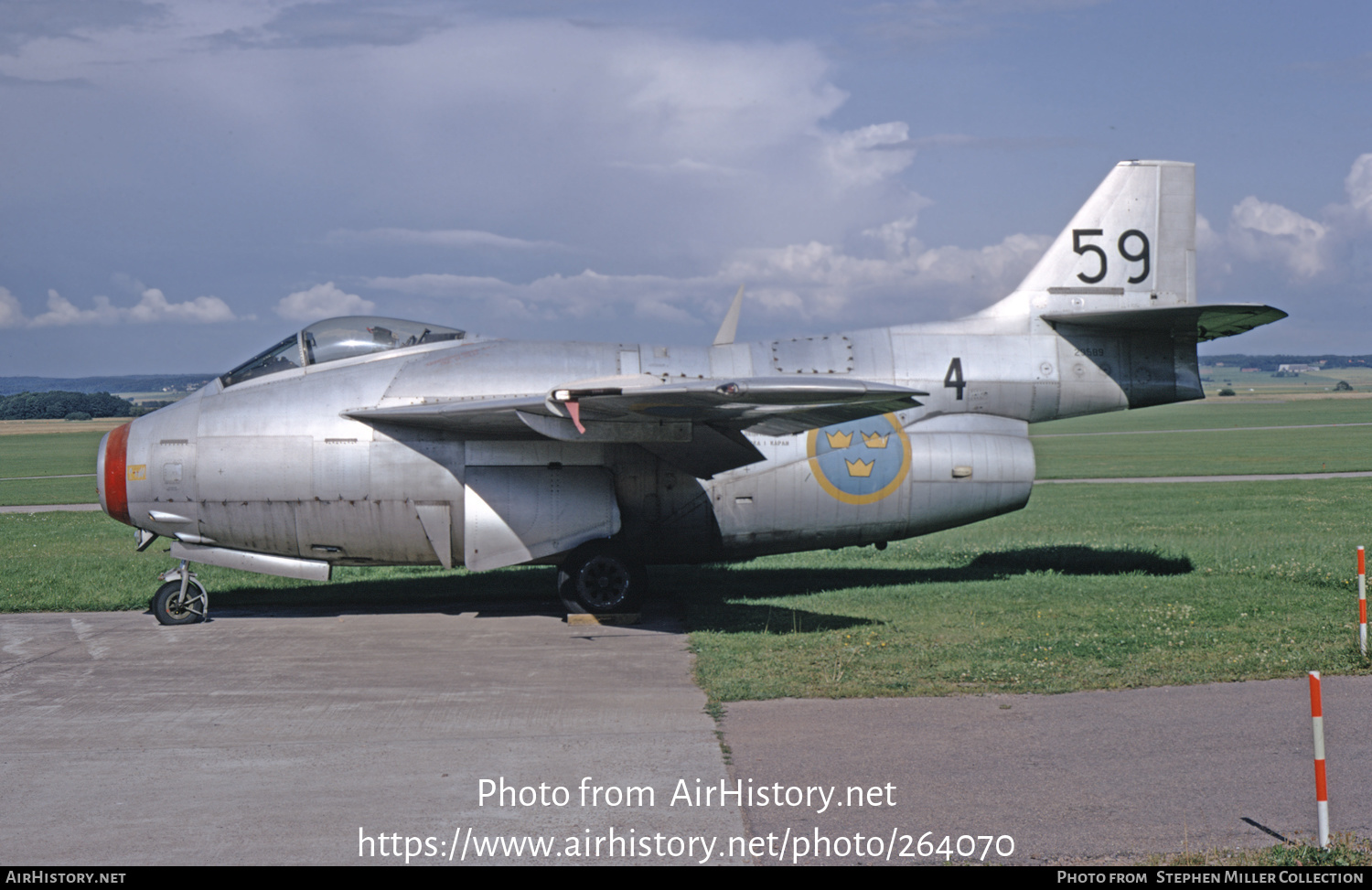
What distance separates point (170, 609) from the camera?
12.7m

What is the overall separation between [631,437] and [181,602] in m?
6.09

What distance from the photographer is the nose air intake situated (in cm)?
1238

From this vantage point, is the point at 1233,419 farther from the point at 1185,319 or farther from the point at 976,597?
the point at 976,597

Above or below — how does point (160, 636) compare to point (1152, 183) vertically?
below

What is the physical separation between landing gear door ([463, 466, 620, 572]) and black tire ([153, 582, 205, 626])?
146 inches

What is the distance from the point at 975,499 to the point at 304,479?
8498mm

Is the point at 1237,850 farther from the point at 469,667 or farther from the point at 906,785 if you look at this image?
the point at 469,667

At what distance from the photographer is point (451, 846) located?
19.3 feet

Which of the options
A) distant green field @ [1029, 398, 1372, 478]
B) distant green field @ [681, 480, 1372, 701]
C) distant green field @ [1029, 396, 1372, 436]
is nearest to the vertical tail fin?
distant green field @ [681, 480, 1372, 701]

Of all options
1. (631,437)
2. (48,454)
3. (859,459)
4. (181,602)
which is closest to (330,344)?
(181,602)

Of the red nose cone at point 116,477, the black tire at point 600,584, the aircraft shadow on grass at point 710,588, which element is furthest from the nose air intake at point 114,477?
the black tire at point 600,584

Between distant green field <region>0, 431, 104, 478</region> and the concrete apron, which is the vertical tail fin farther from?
distant green field <region>0, 431, 104, 478</region>
